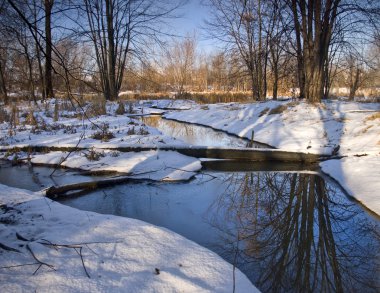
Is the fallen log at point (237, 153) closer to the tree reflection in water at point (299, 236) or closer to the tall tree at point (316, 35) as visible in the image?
the tree reflection in water at point (299, 236)

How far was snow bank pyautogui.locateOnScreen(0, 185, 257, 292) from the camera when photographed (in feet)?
6.80

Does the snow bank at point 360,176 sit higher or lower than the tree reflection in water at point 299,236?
higher

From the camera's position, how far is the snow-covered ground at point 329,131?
16.0 ft

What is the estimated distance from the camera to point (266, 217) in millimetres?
3750

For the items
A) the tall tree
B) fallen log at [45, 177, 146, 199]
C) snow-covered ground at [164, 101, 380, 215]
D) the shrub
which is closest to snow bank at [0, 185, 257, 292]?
fallen log at [45, 177, 146, 199]

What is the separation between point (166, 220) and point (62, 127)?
644cm

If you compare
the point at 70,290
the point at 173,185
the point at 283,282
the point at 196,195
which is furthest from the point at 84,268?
the point at 173,185

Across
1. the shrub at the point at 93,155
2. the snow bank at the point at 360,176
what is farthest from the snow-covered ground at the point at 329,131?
the shrub at the point at 93,155

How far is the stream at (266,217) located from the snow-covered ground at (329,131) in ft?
1.07

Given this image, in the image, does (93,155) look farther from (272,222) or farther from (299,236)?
(299,236)

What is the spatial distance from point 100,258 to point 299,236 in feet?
6.60

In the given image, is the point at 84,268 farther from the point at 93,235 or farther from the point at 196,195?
the point at 196,195

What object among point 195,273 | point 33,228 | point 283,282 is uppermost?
point 33,228

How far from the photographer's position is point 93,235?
2736 millimetres
